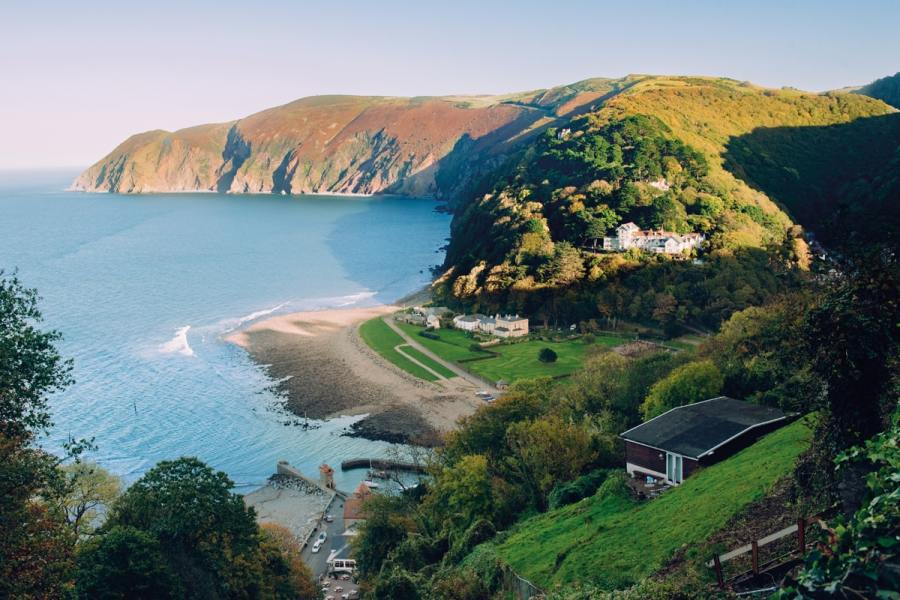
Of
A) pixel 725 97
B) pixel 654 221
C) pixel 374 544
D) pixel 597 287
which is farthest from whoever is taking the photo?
pixel 725 97

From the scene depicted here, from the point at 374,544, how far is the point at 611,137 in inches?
3118

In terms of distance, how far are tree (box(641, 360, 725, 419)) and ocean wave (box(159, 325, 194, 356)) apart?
45453 millimetres

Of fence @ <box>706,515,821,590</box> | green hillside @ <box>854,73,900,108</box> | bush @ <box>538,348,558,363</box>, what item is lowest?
bush @ <box>538,348,558,363</box>

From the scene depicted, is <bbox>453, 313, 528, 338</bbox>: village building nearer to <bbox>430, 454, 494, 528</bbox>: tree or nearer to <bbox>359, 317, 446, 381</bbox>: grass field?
<bbox>359, 317, 446, 381</bbox>: grass field

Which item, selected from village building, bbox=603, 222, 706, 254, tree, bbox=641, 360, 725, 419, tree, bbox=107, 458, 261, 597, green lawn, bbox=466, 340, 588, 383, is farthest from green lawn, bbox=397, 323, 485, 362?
tree, bbox=107, 458, 261, 597

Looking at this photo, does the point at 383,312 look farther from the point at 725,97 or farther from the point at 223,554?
the point at 725,97

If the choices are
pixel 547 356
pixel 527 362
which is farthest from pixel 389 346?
pixel 547 356

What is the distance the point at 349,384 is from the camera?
172 feet

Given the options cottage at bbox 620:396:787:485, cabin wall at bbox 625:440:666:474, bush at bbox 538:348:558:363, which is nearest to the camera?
cottage at bbox 620:396:787:485

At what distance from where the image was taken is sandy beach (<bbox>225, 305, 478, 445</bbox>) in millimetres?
44781

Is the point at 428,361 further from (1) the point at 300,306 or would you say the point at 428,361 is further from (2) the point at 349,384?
(1) the point at 300,306

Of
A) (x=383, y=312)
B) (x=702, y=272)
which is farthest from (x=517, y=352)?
(x=383, y=312)

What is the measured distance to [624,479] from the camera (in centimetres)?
2023

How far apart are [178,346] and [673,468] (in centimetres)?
5229
